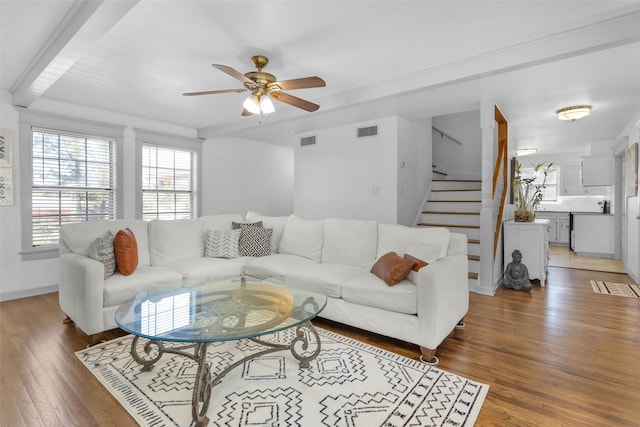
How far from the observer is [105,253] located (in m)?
2.96

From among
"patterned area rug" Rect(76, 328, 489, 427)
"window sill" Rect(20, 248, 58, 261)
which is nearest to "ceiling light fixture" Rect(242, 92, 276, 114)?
"patterned area rug" Rect(76, 328, 489, 427)

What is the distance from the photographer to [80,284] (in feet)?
8.89

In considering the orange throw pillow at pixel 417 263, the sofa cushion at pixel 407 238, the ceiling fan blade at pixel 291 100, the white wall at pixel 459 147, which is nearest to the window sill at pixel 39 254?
the ceiling fan blade at pixel 291 100

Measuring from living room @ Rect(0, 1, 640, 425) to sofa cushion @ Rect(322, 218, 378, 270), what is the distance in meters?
0.90

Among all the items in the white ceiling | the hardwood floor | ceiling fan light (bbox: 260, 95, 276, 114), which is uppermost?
the white ceiling

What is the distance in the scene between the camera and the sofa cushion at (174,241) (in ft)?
12.0

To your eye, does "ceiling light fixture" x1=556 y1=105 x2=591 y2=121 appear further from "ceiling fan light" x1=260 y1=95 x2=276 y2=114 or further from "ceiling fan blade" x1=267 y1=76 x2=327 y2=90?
"ceiling fan light" x1=260 y1=95 x2=276 y2=114

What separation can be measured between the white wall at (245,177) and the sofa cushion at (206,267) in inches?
101

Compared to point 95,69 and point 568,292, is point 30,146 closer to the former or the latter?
point 95,69

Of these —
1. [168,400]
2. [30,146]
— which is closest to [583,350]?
[168,400]

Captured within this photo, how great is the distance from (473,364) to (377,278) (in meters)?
0.96

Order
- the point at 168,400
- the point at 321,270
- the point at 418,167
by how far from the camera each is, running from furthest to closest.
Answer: the point at 418,167, the point at 321,270, the point at 168,400

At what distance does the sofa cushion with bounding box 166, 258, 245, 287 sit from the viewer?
3.34 m

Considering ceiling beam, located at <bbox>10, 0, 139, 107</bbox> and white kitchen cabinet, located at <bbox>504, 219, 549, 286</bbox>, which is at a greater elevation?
ceiling beam, located at <bbox>10, 0, 139, 107</bbox>
